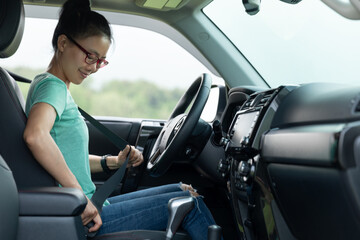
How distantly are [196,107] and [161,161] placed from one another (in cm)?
24

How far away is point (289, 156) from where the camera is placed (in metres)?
1.09

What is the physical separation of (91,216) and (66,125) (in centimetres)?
30

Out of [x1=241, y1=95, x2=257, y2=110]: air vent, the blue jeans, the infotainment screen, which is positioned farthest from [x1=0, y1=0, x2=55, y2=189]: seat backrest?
[x1=241, y1=95, x2=257, y2=110]: air vent

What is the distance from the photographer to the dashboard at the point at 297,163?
927mm

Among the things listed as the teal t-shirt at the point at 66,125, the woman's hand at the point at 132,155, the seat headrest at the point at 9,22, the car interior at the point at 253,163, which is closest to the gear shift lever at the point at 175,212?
the car interior at the point at 253,163

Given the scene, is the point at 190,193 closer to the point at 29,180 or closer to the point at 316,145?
the point at 29,180

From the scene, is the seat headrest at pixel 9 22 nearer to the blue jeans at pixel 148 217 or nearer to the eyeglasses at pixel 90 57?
the eyeglasses at pixel 90 57

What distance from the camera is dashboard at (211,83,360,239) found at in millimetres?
927

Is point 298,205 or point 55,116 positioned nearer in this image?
point 298,205

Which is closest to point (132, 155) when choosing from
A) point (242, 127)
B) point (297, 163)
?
point (242, 127)

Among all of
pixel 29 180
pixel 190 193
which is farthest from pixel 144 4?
pixel 29 180

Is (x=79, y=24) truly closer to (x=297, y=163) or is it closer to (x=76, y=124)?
(x=76, y=124)

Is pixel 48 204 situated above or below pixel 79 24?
below

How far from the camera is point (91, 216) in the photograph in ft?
4.40
